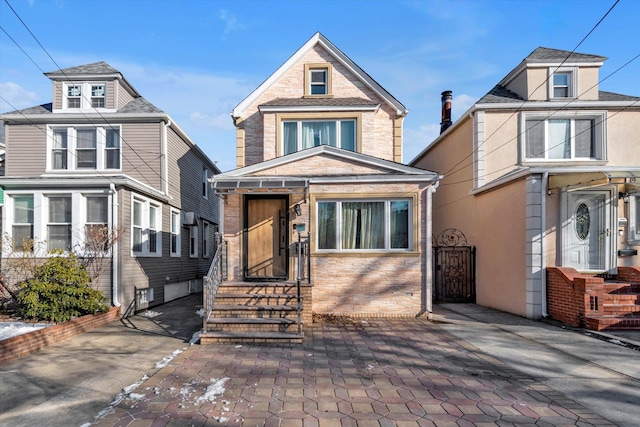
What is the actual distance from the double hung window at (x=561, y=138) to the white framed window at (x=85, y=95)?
14972mm

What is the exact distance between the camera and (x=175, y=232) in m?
12.5

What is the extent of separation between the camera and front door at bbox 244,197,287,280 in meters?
8.69

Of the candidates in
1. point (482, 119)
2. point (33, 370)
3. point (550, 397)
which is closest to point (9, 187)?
point (33, 370)

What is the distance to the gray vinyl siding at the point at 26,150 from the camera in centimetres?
1163

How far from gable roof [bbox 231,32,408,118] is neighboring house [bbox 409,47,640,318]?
140 inches

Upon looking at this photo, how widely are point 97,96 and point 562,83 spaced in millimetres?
16546

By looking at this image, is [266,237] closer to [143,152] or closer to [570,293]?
[143,152]

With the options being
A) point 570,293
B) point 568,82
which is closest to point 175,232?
point 570,293

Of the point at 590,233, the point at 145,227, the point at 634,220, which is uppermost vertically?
the point at 634,220

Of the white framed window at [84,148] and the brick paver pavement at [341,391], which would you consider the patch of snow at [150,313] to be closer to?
the brick paver pavement at [341,391]

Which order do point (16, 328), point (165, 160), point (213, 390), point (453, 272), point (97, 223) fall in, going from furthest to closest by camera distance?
point (165, 160), point (453, 272), point (97, 223), point (16, 328), point (213, 390)

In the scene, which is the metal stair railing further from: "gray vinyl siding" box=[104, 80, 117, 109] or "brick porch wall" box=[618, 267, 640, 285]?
"brick porch wall" box=[618, 267, 640, 285]

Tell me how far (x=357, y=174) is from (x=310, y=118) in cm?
336

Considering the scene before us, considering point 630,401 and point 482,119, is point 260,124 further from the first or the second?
point 630,401
